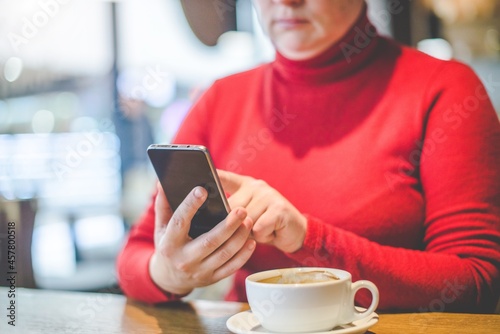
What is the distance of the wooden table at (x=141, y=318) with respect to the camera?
0.75 metres

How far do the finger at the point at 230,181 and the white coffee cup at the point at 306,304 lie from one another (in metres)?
0.17

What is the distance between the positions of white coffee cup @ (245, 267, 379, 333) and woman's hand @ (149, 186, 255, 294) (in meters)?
0.09

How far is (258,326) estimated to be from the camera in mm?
731

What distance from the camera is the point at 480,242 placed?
0.86m

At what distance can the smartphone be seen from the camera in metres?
0.70

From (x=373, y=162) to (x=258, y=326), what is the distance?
1.19ft

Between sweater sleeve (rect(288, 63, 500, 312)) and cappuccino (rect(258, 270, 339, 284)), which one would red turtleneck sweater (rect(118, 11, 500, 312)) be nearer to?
sweater sleeve (rect(288, 63, 500, 312))

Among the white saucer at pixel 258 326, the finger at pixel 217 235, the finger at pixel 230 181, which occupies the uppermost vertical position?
the finger at pixel 230 181

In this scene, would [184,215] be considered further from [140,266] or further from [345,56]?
[345,56]

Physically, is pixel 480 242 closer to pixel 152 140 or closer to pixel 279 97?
pixel 279 97

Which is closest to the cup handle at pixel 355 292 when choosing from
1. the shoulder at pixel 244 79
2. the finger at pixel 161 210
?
the finger at pixel 161 210

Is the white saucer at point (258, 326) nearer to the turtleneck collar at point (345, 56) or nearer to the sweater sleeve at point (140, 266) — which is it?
the sweater sleeve at point (140, 266)

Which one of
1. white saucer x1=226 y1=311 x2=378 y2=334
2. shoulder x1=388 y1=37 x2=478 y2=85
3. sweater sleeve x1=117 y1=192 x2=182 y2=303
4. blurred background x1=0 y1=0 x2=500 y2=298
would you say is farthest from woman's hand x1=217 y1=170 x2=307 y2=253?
blurred background x1=0 y1=0 x2=500 y2=298

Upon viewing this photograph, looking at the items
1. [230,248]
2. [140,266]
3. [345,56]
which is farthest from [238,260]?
[345,56]
